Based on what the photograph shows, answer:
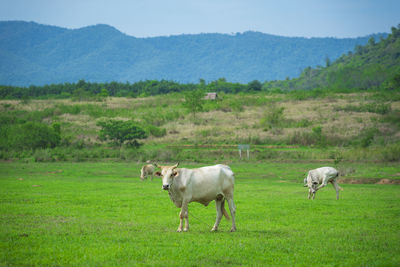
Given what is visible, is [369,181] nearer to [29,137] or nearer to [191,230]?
[191,230]

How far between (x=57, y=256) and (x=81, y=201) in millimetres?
10624

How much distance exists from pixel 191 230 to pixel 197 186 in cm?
134

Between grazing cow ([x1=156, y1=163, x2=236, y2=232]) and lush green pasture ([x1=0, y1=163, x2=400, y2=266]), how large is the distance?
0.85m

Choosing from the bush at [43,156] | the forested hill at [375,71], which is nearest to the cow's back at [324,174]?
the bush at [43,156]

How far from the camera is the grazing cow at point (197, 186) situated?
13227 millimetres

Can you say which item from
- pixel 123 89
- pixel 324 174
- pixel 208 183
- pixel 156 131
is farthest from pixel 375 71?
pixel 208 183

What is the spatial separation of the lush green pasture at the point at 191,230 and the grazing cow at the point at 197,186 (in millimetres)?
846

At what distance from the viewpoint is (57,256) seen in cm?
975

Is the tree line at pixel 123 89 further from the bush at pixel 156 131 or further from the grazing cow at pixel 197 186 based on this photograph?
the grazing cow at pixel 197 186

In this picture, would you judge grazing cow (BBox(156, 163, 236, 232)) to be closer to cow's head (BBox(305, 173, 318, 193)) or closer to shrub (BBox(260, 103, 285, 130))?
cow's head (BBox(305, 173, 318, 193))

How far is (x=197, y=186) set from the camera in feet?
44.0

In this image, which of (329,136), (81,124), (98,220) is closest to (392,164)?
(329,136)

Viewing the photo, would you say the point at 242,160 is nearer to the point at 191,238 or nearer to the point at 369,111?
the point at 191,238

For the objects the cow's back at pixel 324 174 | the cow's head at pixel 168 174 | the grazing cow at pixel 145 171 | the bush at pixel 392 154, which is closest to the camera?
the cow's head at pixel 168 174
